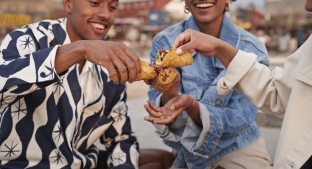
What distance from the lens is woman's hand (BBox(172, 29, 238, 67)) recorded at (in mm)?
1901

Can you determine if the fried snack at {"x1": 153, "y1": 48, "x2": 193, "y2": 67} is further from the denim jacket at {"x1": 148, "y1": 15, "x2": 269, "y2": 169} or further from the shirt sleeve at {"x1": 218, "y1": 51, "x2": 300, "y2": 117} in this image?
the denim jacket at {"x1": 148, "y1": 15, "x2": 269, "y2": 169}

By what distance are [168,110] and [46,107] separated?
0.72 m

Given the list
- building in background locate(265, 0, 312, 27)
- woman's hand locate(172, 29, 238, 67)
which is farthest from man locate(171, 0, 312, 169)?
building in background locate(265, 0, 312, 27)

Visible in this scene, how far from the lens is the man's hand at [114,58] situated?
1617 millimetres

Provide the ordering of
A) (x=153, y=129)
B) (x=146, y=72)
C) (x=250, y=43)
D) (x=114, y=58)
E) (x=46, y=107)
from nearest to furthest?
(x=114, y=58) < (x=146, y=72) < (x=46, y=107) < (x=250, y=43) < (x=153, y=129)

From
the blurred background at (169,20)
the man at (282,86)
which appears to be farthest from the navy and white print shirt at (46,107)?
the blurred background at (169,20)

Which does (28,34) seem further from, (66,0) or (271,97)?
(271,97)

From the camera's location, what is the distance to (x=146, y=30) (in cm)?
3728

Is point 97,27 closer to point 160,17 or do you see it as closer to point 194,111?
point 194,111

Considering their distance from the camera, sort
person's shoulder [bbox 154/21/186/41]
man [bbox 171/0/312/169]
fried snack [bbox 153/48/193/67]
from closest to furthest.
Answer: man [bbox 171/0/312/169], fried snack [bbox 153/48/193/67], person's shoulder [bbox 154/21/186/41]

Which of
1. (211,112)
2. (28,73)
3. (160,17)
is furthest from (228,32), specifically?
(160,17)

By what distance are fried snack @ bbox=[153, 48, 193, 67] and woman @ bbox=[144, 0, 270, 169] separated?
21cm

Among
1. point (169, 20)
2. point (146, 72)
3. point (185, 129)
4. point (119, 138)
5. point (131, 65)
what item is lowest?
point (169, 20)

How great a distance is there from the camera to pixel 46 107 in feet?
6.82
